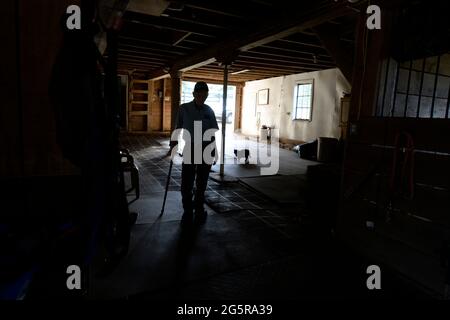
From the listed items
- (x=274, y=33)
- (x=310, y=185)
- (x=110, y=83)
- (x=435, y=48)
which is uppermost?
(x=274, y=33)

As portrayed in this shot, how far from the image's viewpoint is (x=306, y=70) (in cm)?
1191

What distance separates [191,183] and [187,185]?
0.21ft

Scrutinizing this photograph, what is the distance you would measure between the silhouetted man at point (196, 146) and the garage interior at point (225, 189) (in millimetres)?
285

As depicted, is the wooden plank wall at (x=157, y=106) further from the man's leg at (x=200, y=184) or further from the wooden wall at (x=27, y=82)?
the wooden wall at (x=27, y=82)

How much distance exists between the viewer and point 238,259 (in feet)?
10.2

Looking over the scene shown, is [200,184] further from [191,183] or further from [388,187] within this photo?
[388,187]

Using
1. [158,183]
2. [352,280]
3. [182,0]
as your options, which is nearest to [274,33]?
[182,0]

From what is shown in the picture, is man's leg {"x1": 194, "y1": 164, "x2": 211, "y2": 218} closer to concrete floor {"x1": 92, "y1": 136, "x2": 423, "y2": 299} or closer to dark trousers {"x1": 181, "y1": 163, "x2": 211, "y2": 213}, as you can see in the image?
dark trousers {"x1": 181, "y1": 163, "x2": 211, "y2": 213}

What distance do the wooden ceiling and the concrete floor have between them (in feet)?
9.59

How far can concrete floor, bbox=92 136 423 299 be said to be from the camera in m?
2.58

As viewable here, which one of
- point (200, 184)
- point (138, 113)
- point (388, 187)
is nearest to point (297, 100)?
point (138, 113)
